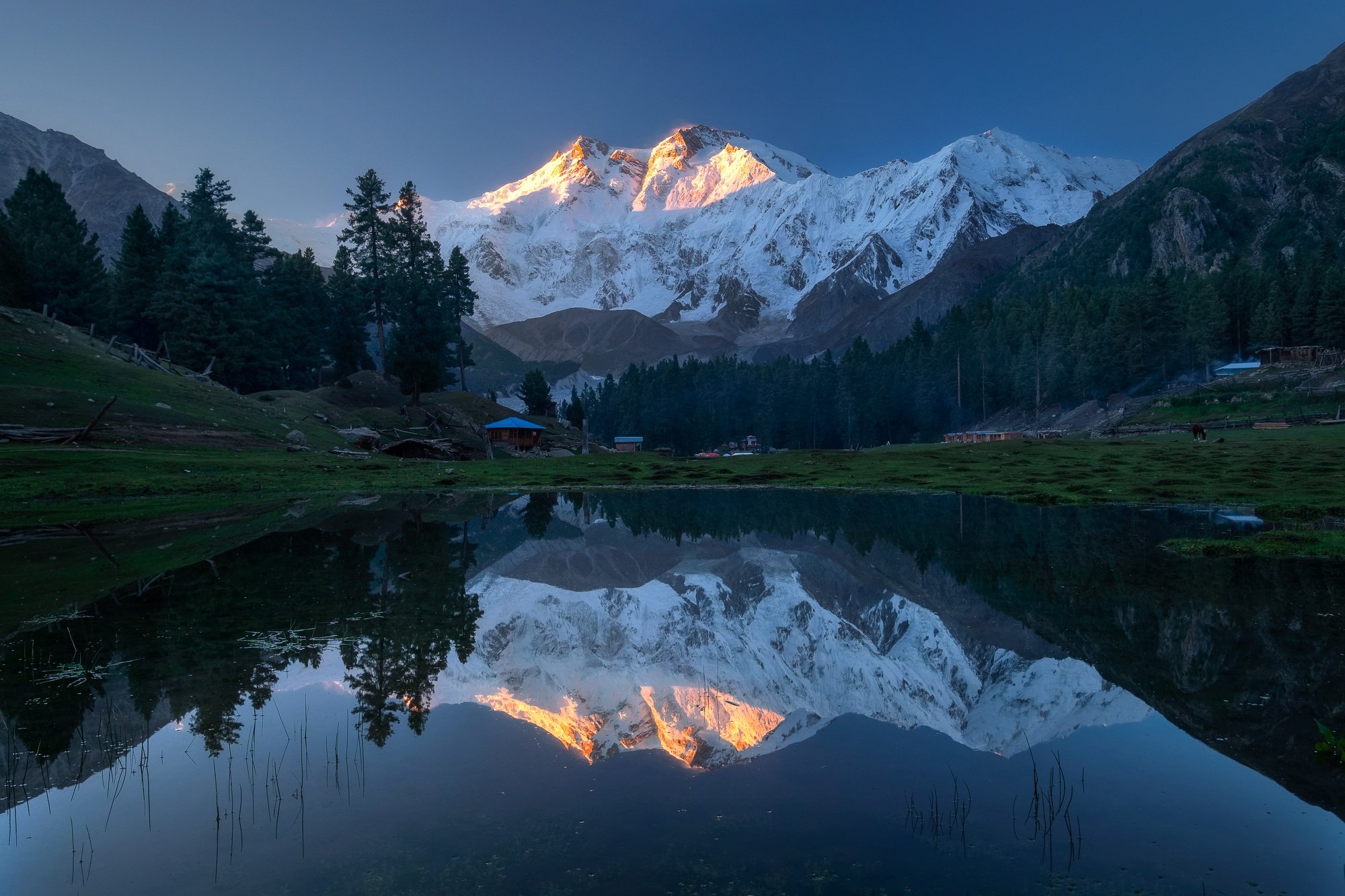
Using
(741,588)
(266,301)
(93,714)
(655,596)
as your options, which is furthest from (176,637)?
(266,301)

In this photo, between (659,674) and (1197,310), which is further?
(1197,310)

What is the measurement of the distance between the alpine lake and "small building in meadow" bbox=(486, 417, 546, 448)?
70.3 meters

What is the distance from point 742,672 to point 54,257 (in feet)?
337

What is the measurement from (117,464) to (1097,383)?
134m

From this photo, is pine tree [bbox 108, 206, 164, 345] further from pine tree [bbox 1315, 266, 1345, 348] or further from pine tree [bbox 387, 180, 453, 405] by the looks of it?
pine tree [bbox 1315, 266, 1345, 348]

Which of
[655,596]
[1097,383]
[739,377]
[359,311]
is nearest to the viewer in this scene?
[655,596]

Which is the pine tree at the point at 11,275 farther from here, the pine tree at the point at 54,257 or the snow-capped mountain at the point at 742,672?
the snow-capped mountain at the point at 742,672

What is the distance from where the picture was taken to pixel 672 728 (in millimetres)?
12672

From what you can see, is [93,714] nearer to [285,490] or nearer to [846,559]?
[846,559]

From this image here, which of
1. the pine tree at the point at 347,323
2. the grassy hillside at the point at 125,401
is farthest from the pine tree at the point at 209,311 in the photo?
the pine tree at the point at 347,323

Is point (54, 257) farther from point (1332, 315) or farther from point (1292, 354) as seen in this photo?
point (1332, 315)

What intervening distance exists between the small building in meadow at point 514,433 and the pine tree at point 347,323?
25297 millimetres

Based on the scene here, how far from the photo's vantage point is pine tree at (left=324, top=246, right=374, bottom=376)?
109 meters

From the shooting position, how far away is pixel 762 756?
11516 mm
